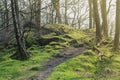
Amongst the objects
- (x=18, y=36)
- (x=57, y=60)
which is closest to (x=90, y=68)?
(x=57, y=60)

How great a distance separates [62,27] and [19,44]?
9.18 m

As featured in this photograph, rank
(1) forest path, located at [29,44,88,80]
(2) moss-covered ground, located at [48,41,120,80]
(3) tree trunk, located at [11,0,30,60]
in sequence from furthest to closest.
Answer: (3) tree trunk, located at [11,0,30,60], (1) forest path, located at [29,44,88,80], (2) moss-covered ground, located at [48,41,120,80]

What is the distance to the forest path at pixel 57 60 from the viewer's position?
14.6 meters

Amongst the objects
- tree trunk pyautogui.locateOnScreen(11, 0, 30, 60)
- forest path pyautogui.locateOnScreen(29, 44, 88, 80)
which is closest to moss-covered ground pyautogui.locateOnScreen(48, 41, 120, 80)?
forest path pyautogui.locateOnScreen(29, 44, 88, 80)

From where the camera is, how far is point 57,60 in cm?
1856

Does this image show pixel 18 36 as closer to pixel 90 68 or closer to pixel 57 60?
pixel 57 60

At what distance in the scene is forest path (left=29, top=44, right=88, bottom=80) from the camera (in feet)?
47.8

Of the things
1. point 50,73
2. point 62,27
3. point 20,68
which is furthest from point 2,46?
point 50,73

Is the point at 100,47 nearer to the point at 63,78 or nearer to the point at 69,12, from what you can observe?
the point at 63,78

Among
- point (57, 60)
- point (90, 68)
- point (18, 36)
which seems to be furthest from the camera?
point (18, 36)

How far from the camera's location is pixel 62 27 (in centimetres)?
2730

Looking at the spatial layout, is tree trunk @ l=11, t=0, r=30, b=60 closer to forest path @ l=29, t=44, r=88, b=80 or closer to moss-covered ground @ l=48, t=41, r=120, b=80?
forest path @ l=29, t=44, r=88, b=80

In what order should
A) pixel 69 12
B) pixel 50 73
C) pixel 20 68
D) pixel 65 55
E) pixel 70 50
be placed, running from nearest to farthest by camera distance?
pixel 50 73 → pixel 20 68 → pixel 65 55 → pixel 70 50 → pixel 69 12

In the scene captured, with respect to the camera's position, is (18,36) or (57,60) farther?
(18,36)
